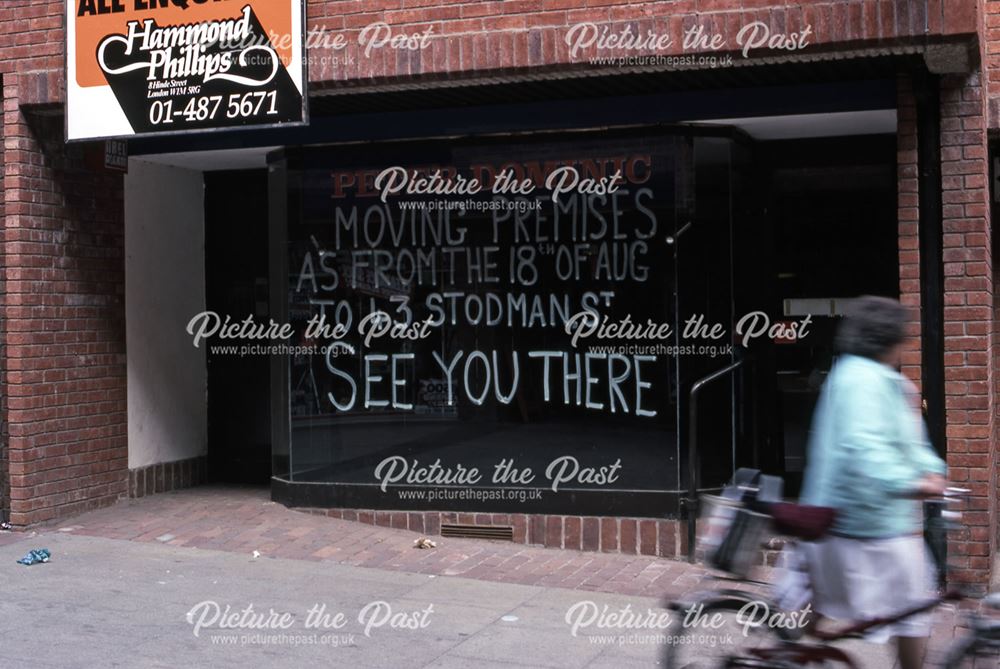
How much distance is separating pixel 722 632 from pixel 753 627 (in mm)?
128

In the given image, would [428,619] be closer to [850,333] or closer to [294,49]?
[850,333]

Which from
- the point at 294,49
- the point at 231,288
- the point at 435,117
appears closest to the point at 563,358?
the point at 435,117

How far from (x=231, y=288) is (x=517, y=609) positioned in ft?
16.8

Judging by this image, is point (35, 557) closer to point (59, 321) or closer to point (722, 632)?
point (59, 321)

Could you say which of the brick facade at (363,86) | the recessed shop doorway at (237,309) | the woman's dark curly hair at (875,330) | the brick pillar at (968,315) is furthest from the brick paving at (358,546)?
the woman's dark curly hair at (875,330)

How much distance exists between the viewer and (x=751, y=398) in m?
8.81

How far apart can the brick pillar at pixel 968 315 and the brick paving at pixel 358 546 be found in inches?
71.0

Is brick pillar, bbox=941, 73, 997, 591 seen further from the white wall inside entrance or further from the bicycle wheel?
the white wall inside entrance

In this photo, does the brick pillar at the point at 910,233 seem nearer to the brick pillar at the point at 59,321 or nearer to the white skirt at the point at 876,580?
the white skirt at the point at 876,580

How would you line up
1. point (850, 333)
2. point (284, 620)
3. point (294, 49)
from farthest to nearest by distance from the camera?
point (294, 49), point (284, 620), point (850, 333)

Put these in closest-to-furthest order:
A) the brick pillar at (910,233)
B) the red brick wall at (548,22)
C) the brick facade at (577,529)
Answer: the red brick wall at (548,22), the brick pillar at (910,233), the brick facade at (577,529)

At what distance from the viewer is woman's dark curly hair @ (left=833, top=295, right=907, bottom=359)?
4445 millimetres

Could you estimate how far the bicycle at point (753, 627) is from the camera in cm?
447

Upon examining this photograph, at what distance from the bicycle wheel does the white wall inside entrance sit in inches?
259
